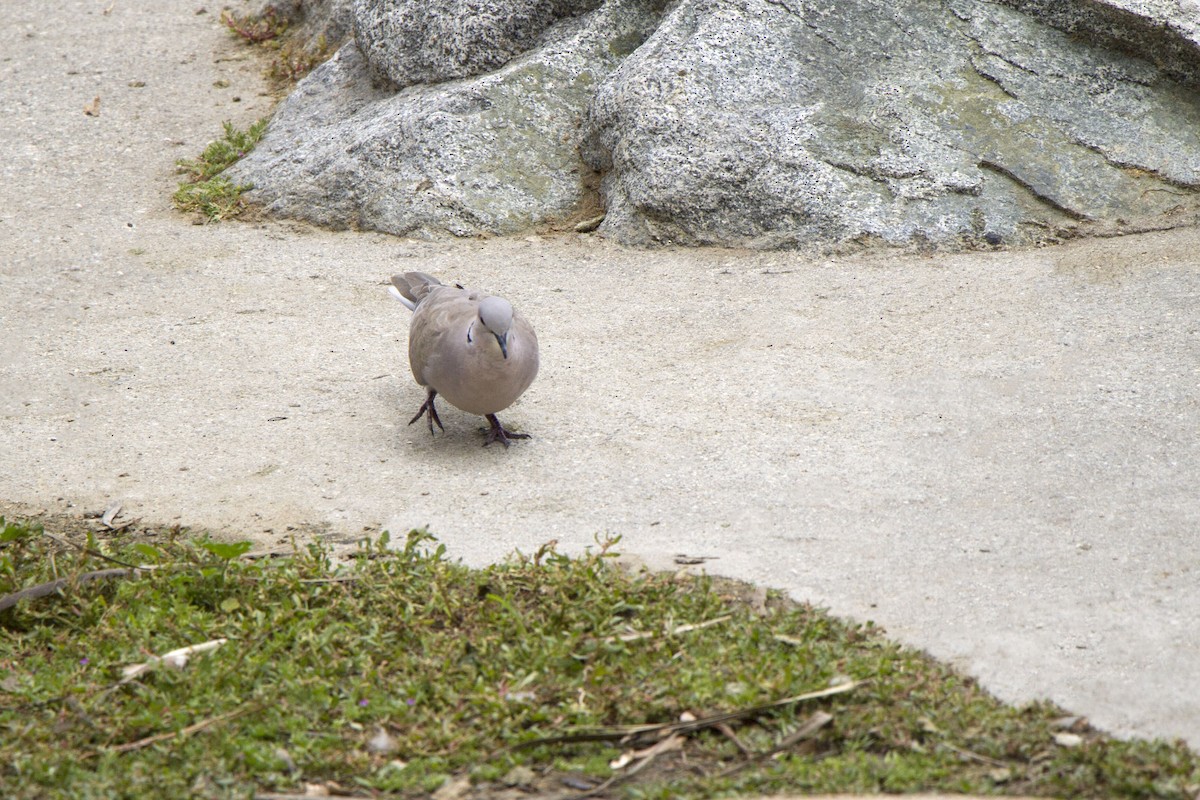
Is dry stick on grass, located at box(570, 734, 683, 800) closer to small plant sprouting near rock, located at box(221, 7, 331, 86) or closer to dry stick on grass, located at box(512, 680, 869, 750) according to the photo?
dry stick on grass, located at box(512, 680, 869, 750)

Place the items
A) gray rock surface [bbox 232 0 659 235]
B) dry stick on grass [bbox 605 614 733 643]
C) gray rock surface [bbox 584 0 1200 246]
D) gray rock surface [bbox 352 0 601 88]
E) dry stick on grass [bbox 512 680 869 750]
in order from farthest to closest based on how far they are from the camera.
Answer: gray rock surface [bbox 352 0 601 88]
gray rock surface [bbox 232 0 659 235]
gray rock surface [bbox 584 0 1200 246]
dry stick on grass [bbox 605 614 733 643]
dry stick on grass [bbox 512 680 869 750]

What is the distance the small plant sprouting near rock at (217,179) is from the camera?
6.85m

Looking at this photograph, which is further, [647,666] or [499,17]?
[499,17]

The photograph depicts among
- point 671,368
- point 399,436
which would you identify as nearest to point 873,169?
point 671,368

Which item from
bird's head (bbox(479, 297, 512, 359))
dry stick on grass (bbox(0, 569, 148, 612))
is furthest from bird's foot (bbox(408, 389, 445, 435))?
dry stick on grass (bbox(0, 569, 148, 612))

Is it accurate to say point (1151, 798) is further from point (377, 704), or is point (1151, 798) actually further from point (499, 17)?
point (499, 17)

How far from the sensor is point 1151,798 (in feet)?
8.27

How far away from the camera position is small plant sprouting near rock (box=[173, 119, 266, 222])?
270 inches

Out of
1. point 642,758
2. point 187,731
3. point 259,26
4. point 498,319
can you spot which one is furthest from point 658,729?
point 259,26

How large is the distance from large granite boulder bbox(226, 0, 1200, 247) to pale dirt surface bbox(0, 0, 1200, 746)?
241 millimetres

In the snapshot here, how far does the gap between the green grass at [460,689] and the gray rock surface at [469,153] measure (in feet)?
10.9

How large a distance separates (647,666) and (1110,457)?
75.7 inches

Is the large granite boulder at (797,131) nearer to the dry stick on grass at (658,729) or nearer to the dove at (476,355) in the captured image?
the dove at (476,355)

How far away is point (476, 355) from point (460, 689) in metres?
1.45
